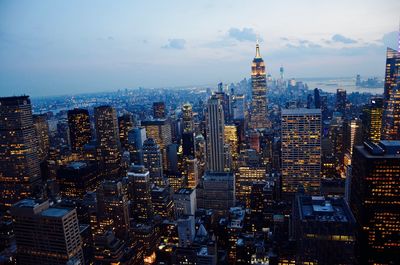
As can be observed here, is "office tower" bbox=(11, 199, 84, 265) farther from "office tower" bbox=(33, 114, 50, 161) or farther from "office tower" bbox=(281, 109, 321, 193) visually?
"office tower" bbox=(33, 114, 50, 161)

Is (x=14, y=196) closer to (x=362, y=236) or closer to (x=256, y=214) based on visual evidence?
(x=256, y=214)

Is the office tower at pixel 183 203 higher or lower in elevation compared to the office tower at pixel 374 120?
lower

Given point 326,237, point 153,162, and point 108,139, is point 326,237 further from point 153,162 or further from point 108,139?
point 108,139

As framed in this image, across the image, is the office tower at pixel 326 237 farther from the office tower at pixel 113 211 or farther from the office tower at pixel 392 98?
the office tower at pixel 392 98

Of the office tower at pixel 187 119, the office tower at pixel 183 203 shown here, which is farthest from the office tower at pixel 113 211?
the office tower at pixel 187 119

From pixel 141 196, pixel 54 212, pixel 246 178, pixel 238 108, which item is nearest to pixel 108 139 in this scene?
pixel 141 196

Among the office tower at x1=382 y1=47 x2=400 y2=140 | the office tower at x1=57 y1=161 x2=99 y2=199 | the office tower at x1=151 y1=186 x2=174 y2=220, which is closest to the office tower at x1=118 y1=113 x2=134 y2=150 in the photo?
the office tower at x1=57 y1=161 x2=99 y2=199

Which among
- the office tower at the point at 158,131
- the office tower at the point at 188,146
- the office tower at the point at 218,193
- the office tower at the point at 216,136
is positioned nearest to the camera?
the office tower at the point at 218,193

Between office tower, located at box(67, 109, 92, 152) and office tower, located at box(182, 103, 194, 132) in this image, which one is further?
office tower, located at box(182, 103, 194, 132)
